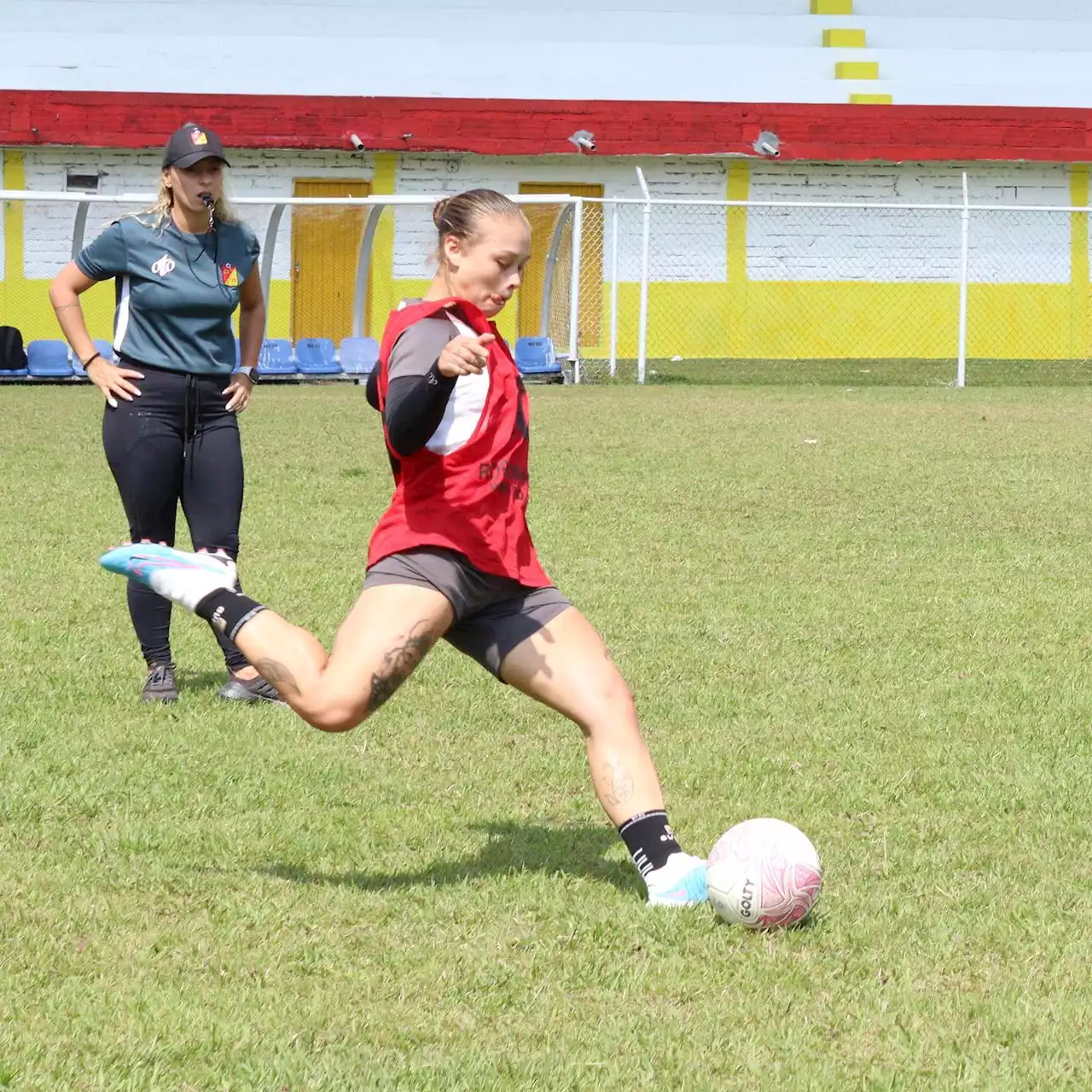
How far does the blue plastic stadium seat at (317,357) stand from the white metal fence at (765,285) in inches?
119

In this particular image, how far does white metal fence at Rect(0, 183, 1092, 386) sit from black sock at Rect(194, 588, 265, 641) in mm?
21395

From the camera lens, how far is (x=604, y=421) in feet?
55.5

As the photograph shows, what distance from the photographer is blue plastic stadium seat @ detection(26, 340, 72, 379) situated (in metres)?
22.0

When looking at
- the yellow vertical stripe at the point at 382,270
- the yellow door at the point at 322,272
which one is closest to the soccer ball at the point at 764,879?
the yellow door at the point at 322,272

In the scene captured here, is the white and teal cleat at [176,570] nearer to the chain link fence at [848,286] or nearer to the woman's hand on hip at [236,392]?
the woman's hand on hip at [236,392]

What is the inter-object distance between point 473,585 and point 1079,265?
1060 inches

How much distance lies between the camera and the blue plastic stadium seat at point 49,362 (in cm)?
2203

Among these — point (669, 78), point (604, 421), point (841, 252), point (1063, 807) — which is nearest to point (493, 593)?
point (1063, 807)

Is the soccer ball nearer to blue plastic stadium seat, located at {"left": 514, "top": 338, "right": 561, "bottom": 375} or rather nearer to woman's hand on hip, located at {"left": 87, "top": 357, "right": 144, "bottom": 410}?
woman's hand on hip, located at {"left": 87, "top": 357, "right": 144, "bottom": 410}

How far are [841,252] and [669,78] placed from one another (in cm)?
499

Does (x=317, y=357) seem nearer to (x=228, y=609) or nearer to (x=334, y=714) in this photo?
(x=228, y=609)

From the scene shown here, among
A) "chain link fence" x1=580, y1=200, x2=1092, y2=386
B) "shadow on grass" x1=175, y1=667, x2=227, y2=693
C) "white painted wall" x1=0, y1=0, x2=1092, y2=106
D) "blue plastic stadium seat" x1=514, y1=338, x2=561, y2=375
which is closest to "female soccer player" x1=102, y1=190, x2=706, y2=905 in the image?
"shadow on grass" x1=175, y1=667, x2=227, y2=693

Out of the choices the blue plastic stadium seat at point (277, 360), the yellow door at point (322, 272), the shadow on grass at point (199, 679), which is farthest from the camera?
the yellow door at point (322, 272)

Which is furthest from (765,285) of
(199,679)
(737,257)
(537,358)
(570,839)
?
(570,839)
